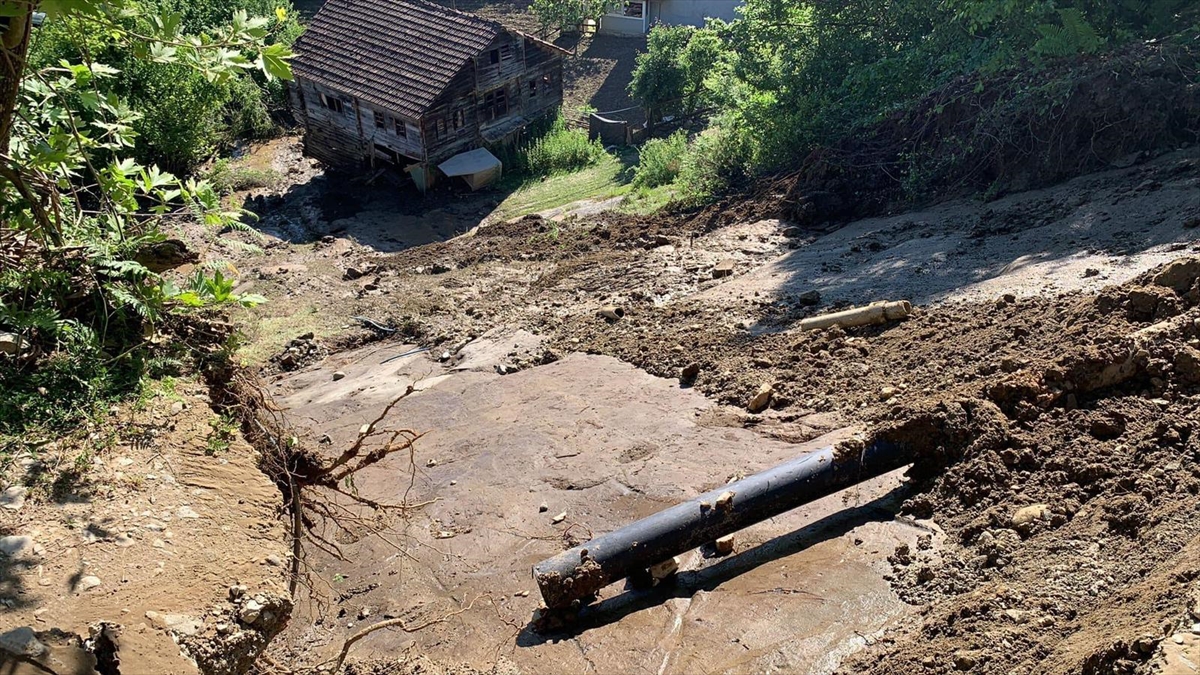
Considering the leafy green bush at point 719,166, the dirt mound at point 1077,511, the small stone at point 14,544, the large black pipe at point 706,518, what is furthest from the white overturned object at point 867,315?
the small stone at point 14,544

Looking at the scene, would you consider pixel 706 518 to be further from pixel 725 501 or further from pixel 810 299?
pixel 810 299

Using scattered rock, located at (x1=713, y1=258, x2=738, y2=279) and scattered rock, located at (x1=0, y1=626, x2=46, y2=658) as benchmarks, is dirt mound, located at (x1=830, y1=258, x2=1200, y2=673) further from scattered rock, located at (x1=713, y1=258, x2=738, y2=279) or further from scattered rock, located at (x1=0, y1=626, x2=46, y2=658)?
scattered rock, located at (x1=713, y1=258, x2=738, y2=279)

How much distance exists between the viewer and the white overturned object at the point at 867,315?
9242 millimetres

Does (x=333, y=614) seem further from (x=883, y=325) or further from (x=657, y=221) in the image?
(x=657, y=221)

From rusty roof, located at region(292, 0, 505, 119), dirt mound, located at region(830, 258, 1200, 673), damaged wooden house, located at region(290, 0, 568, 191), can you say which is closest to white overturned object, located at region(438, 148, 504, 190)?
damaged wooden house, located at region(290, 0, 568, 191)

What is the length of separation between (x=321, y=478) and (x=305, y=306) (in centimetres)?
1024

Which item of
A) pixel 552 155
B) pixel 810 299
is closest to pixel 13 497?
pixel 810 299

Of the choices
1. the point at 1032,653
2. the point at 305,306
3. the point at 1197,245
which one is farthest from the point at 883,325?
the point at 305,306

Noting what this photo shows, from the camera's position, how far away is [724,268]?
12.5 meters

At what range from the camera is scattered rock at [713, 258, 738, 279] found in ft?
40.8

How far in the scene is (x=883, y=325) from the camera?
30.5 feet

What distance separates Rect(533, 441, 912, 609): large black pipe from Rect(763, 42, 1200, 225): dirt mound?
7.15 metres

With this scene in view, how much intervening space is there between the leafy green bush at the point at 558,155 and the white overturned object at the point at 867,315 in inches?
586

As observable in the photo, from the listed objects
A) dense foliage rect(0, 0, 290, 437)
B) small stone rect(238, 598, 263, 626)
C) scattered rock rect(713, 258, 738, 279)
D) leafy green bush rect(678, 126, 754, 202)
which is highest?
dense foliage rect(0, 0, 290, 437)
